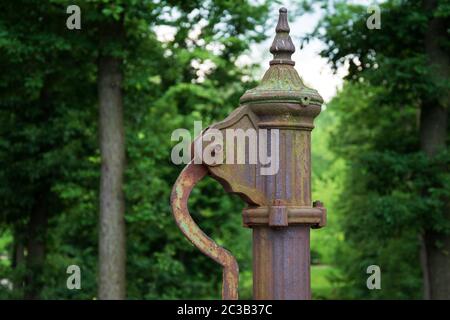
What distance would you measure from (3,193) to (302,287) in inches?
485

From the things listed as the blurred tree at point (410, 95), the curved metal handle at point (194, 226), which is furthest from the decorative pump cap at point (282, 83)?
the blurred tree at point (410, 95)

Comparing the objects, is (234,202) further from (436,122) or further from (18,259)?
(436,122)

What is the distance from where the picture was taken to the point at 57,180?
47.5ft

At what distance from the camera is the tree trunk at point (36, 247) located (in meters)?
15.5

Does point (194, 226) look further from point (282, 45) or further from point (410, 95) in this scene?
point (410, 95)

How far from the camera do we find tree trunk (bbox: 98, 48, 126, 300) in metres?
12.3

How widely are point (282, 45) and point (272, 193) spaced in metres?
0.61

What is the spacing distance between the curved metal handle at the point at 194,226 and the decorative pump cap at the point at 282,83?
0.36m

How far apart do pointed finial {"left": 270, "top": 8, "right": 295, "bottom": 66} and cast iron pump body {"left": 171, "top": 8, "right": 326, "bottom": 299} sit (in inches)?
6.3
